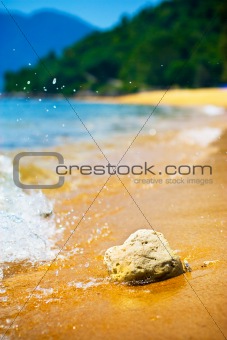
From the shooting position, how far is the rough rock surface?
259 centimetres

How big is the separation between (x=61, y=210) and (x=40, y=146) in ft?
21.8

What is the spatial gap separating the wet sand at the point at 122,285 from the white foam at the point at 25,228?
125 millimetres

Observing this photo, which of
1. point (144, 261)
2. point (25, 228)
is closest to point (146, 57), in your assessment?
point (25, 228)

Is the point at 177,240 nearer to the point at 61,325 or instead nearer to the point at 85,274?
the point at 85,274

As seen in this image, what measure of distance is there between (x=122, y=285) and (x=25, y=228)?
1418mm

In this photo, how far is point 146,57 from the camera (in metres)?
59.4

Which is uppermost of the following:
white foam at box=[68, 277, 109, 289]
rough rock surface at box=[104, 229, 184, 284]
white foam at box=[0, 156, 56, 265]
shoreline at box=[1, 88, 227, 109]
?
rough rock surface at box=[104, 229, 184, 284]

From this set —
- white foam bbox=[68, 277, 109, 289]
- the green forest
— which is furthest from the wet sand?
the green forest

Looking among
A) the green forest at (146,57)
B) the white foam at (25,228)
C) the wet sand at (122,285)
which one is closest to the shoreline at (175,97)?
the green forest at (146,57)

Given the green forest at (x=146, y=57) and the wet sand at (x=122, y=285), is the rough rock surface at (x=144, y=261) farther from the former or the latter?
the green forest at (x=146, y=57)

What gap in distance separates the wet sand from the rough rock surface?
7cm

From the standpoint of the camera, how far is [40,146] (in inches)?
433

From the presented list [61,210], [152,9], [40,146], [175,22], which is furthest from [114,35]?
[61,210]

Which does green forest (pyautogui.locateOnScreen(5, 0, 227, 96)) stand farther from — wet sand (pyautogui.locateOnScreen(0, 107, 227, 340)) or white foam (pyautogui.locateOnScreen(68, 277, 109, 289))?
white foam (pyautogui.locateOnScreen(68, 277, 109, 289))
